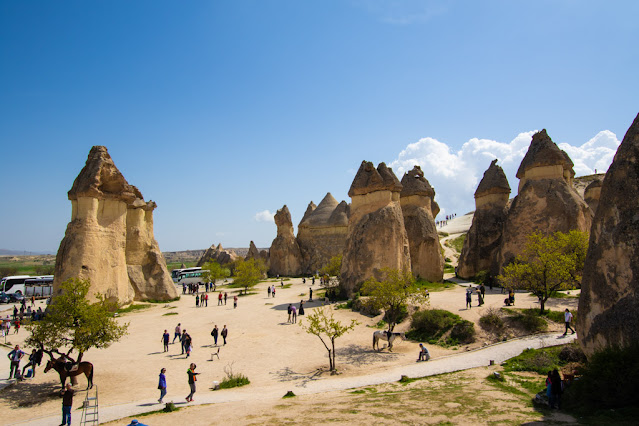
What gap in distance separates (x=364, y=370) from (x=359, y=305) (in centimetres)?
837

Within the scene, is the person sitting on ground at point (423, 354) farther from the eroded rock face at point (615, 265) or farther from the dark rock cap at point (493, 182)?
the dark rock cap at point (493, 182)

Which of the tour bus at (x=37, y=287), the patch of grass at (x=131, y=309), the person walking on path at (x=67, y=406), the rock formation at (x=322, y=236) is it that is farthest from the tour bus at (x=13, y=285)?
the person walking on path at (x=67, y=406)

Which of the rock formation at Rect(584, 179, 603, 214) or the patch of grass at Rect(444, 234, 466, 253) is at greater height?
the rock formation at Rect(584, 179, 603, 214)

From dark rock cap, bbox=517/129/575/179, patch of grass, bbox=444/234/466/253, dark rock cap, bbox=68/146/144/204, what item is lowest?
patch of grass, bbox=444/234/466/253

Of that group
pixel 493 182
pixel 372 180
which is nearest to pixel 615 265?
pixel 372 180

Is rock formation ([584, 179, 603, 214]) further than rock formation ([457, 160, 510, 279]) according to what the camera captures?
Yes

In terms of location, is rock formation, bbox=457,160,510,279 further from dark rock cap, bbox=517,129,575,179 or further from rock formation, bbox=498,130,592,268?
rock formation, bbox=498,130,592,268

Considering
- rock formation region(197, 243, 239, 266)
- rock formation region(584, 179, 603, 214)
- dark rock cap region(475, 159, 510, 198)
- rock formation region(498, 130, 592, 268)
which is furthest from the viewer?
rock formation region(197, 243, 239, 266)

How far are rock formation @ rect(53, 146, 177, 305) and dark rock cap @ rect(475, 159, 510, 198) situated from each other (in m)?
26.5

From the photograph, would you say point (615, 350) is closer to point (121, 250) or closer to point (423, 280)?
point (423, 280)

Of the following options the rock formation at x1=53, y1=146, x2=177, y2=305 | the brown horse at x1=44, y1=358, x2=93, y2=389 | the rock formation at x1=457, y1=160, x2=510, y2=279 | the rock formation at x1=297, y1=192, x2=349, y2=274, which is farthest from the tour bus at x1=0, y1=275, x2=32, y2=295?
the rock formation at x1=457, y1=160, x2=510, y2=279

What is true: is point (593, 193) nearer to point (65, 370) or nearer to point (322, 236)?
point (322, 236)

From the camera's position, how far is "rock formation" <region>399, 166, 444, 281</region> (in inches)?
1208

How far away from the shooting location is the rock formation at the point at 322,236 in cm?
4831
